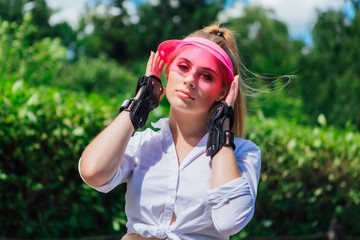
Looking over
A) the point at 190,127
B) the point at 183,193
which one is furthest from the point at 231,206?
the point at 190,127

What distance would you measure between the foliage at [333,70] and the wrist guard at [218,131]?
988 cm

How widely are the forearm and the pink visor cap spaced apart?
17.2 inches

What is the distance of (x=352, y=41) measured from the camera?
1197cm

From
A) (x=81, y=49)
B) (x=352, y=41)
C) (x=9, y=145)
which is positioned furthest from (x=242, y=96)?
(x=81, y=49)

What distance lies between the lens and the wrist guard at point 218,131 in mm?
1792

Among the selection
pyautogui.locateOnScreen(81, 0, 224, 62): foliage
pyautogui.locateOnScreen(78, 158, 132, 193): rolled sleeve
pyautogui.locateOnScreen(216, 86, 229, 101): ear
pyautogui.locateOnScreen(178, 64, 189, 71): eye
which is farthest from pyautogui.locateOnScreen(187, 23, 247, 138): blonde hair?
pyautogui.locateOnScreen(81, 0, 224, 62): foliage

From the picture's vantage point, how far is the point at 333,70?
12281 mm

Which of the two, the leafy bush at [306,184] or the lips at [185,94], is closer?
the lips at [185,94]

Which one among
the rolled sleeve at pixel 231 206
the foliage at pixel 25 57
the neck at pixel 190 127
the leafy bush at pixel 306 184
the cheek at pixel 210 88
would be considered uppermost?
the foliage at pixel 25 57

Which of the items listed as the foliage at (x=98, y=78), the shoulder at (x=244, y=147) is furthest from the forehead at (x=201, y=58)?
the foliage at (x=98, y=78)

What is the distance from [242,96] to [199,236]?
2.52 feet

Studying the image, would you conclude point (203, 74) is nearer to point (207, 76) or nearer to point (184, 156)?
point (207, 76)

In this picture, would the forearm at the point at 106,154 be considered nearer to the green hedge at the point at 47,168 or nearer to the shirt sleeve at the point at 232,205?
the shirt sleeve at the point at 232,205

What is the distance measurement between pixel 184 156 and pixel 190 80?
357 mm
